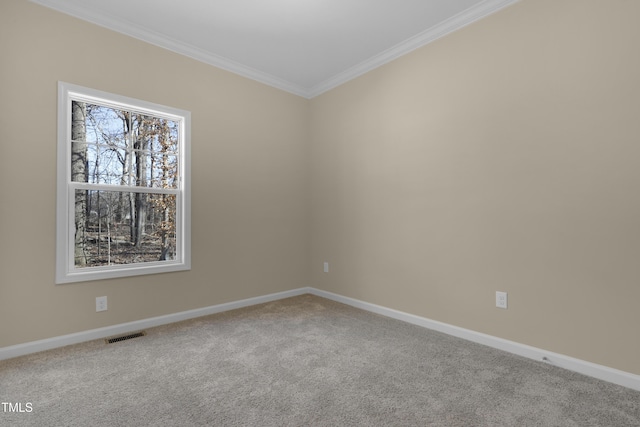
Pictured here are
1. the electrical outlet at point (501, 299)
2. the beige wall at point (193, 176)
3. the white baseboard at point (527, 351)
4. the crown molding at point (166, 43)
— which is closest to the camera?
the white baseboard at point (527, 351)

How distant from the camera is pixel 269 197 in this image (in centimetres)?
380

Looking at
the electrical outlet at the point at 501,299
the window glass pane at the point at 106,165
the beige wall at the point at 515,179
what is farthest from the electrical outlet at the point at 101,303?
the electrical outlet at the point at 501,299

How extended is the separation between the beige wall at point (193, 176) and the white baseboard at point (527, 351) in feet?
4.91

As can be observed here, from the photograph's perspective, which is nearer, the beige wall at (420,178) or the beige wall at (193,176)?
the beige wall at (420,178)

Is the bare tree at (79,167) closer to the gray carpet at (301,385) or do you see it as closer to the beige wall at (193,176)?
the beige wall at (193,176)

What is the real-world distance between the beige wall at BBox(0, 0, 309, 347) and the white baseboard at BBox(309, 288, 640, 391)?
1.50 m

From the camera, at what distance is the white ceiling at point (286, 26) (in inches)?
99.0

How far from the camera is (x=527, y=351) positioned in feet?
7.49

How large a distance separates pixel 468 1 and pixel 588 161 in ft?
4.88

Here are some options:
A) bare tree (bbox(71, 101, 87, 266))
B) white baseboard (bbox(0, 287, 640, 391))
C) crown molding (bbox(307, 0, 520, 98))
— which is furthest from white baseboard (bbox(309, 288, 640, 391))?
bare tree (bbox(71, 101, 87, 266))

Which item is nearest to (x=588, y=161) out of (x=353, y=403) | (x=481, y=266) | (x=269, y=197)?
(x=481, y=266)

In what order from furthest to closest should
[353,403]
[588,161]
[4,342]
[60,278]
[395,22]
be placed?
[395,22], [60,278], [4,342], [588,161], [353,403]

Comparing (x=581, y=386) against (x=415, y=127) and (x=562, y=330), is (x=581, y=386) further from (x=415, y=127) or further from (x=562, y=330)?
(x=415, y=127)

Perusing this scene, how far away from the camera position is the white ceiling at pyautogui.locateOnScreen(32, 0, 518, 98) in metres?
2.52
